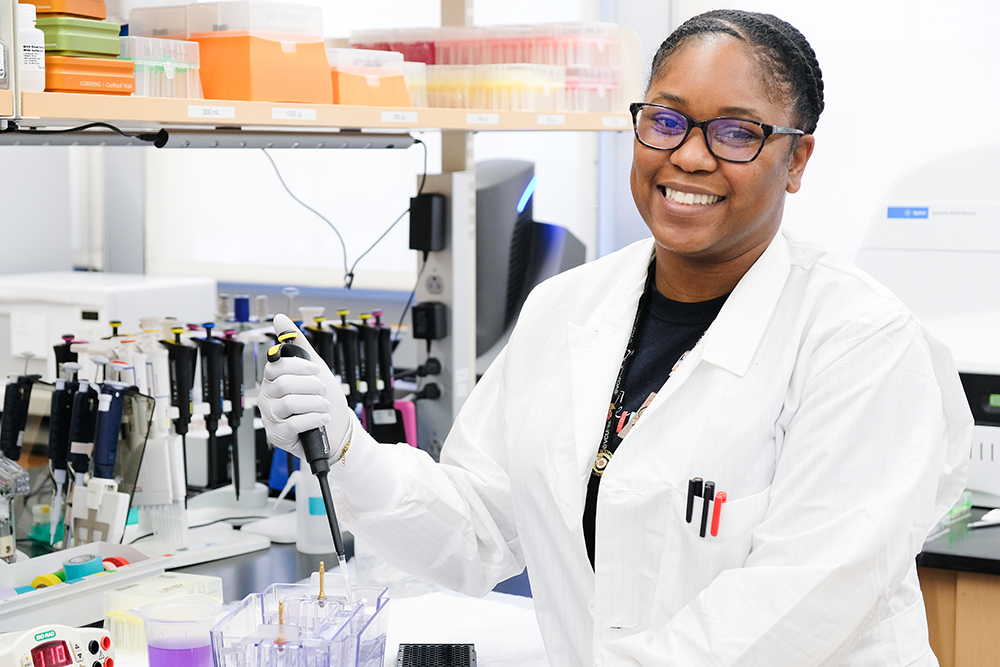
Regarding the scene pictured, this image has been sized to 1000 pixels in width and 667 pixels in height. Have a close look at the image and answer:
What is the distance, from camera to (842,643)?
1.11 meters

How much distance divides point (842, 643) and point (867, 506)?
15cm

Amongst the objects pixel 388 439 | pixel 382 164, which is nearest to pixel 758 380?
pixel 388 439

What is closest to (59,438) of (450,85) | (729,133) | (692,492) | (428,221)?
(428,221)

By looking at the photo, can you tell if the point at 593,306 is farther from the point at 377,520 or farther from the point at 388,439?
the point at 388,439

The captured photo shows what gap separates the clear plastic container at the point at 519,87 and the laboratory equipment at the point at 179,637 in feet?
4.59

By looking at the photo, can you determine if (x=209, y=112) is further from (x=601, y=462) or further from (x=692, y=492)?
(x=692, y=492)

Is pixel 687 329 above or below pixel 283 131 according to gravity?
below

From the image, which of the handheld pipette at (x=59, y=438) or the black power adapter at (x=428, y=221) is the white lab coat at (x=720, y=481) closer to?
the handheld pipette at (x=59, y=438)

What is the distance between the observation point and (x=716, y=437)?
122cm

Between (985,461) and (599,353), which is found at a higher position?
(599,353)

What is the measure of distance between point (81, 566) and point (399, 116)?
99 cm

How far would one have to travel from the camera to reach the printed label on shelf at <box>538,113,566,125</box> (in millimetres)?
2387

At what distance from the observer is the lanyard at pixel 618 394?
4.31ft

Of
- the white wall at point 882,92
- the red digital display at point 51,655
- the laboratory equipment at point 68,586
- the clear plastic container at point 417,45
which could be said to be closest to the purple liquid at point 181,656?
the red digital display at point 51,655
